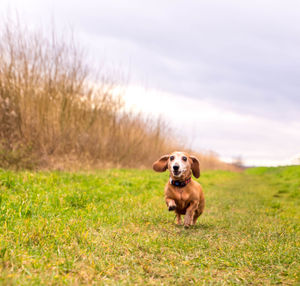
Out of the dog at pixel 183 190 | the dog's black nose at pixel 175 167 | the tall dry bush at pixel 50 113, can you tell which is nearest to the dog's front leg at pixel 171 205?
the dog at pixel 183 190

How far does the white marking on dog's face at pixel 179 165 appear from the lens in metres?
4.69

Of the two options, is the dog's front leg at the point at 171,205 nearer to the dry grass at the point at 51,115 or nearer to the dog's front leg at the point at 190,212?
the dog's front leg at the point at 190,212

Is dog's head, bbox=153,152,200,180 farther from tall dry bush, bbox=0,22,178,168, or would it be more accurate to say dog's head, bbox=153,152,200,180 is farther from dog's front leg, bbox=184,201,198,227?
tall dry bush, bbox=0,22,178,168

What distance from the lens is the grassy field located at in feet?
9.85

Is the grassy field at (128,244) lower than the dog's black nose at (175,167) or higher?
lower

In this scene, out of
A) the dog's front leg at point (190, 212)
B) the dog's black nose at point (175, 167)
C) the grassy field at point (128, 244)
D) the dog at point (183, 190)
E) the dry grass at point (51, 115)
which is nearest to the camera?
the grassy field at point (128, 244)

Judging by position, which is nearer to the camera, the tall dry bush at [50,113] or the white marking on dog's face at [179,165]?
the white marking on dog's face at [179,165]

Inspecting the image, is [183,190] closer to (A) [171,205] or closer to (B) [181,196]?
(B) [181,196]

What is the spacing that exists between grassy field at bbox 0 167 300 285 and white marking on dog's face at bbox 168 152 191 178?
83 cm

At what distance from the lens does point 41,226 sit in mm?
4137

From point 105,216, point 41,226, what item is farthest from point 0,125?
point 41,226

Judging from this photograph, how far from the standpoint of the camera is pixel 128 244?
3.89 metres

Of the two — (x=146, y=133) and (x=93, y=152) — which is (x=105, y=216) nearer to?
(x=93, y=152)

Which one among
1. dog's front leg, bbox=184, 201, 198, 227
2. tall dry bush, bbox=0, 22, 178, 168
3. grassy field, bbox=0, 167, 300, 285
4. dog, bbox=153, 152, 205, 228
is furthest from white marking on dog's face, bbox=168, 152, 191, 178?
tall dry bush, bbox=0, 22, 178, 168
